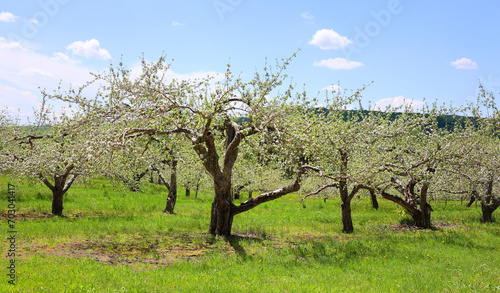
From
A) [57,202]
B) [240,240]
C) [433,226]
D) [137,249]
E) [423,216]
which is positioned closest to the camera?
[137,249]

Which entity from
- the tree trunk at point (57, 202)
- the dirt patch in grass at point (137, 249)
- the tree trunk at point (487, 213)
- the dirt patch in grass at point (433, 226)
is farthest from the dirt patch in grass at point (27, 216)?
the tree trunk at point (487, 213)

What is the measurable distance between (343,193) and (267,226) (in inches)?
212

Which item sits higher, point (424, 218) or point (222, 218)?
point (222, 218)

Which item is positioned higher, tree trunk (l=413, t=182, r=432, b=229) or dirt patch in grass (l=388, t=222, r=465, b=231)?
tree trunk (l=413, t=182, r=432, b=229)

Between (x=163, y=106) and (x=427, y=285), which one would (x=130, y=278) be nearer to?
(x=163, y=106)

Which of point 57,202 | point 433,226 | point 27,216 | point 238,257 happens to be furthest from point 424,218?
point 27,216

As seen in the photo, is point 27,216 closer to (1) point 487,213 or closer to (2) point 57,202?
(2) point 57,202

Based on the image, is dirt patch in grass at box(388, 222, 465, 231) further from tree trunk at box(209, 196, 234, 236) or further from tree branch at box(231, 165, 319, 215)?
tree trunk at box(209, 196, 234, 236)

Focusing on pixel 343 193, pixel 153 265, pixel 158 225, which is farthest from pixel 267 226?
pixel 153 265

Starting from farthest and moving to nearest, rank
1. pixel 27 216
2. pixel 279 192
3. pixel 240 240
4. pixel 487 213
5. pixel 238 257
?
pixel 487 213, pixel 27 216, pixel 279 192, pixel 240 240, pixel 238 257

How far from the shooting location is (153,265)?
1128 centimetres

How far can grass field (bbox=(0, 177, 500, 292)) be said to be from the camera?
368 inches

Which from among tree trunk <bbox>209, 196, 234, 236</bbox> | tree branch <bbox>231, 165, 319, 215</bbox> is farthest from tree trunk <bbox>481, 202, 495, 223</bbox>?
tree trunk <bbox>209, 196, 234, 236</bbox>

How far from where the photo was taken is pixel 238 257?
12.5 m
